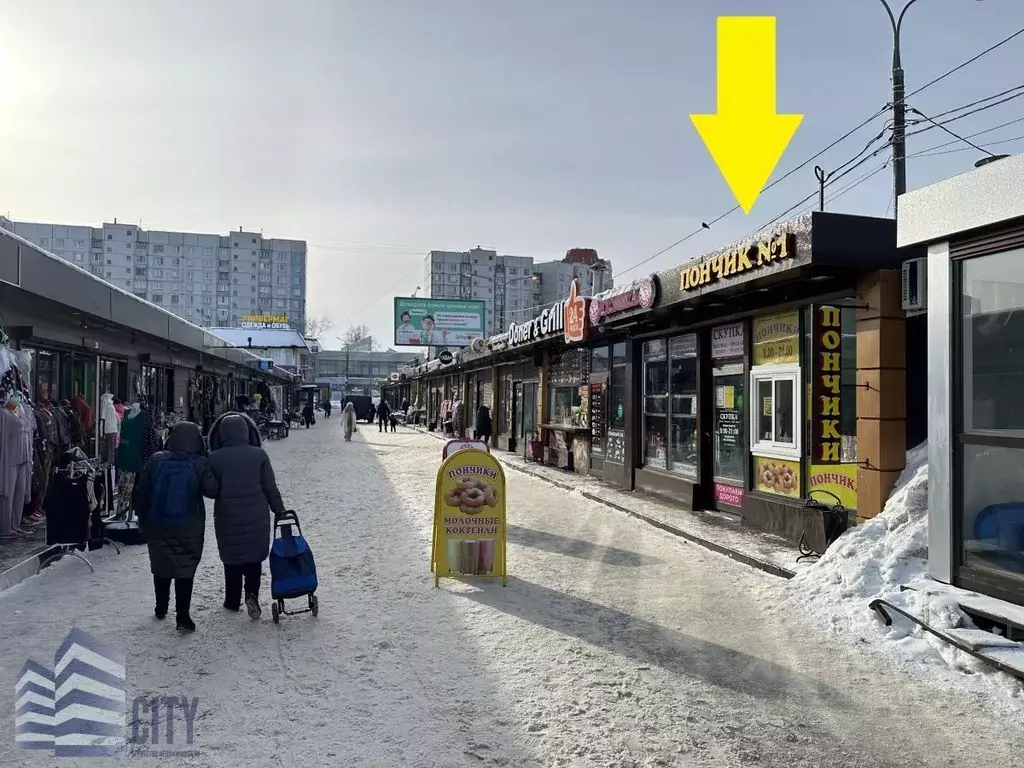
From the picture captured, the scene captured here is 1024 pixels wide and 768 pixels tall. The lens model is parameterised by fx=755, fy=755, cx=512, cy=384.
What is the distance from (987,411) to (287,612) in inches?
236

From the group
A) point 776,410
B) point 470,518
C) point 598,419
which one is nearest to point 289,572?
point 470,518

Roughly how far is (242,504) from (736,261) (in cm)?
653

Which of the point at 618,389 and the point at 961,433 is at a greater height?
the point at 618,389

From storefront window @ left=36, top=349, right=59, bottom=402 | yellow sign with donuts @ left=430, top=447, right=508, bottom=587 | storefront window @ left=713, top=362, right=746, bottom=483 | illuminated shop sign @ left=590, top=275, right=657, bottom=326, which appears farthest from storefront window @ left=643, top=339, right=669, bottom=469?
storefront window @ left=36, top=349, right=59, bottom=402

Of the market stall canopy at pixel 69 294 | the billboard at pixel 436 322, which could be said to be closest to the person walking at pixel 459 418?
the market stall canopy at pixel 69 294

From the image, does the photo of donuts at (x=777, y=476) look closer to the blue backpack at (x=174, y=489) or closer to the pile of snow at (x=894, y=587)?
the pile of snow at (x=894, y=587)

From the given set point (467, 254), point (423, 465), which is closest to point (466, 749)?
point (423, 465)

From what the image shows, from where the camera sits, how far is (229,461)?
241 inches

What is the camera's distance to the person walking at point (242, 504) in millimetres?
6051

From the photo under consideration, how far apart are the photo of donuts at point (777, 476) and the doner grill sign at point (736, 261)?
2.58 metres

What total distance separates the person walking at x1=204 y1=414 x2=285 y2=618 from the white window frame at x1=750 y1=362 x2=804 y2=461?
6561 mm

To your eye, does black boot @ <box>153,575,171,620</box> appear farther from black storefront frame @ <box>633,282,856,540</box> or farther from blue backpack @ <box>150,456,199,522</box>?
black storefront frame @ <box>633,282,856,540</box>

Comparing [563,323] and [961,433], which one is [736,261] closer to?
[961,433]

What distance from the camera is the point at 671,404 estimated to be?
13320 millimetres
